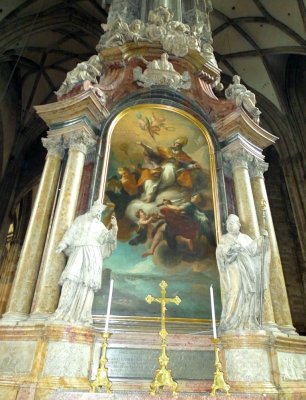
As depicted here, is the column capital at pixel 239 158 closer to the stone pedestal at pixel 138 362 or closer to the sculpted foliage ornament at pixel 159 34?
the sculpted foliage ornament at pixel 159 34

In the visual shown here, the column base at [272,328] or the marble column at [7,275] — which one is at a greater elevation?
the marble column at [7,275]

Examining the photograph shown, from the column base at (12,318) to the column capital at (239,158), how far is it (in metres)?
4.28

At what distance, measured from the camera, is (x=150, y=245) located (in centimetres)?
558

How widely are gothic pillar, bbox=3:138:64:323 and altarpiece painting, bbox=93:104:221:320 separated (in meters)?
0.86

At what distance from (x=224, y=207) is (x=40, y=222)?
3.06 metres

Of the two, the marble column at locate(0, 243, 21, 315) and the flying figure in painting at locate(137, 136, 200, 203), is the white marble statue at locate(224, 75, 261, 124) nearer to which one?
the flying figure in painting at locate(137, 136, 200, 203)

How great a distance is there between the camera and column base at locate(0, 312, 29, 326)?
4363 mm

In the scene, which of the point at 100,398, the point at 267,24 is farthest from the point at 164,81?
the point at 267,24

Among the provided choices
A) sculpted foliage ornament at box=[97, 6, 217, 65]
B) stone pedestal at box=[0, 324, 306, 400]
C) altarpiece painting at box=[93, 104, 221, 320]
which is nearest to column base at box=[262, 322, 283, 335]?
stone pedestal at box=[0, 324, 306, 400]

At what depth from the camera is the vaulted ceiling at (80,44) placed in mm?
12539

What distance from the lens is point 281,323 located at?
5203mm

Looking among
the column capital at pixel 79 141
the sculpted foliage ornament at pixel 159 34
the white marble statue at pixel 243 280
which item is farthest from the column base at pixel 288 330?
the sculpted foliage ornament at pixel 159 34

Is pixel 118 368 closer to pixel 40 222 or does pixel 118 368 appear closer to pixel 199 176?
pixel 40 222

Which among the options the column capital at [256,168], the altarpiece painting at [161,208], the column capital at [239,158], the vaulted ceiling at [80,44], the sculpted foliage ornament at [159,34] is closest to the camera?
the altarpiece painting at [161,208]
